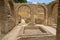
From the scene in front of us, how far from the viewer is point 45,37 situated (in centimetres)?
624

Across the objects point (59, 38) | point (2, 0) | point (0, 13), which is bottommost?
point (59, 38)

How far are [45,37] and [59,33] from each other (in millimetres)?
3355

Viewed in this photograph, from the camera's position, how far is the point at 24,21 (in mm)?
18406

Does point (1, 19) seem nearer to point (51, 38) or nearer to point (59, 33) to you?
point (51, 38)

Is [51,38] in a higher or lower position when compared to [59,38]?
lower

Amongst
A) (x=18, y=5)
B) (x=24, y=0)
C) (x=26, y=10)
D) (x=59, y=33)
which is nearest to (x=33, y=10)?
(x=18, y=5)

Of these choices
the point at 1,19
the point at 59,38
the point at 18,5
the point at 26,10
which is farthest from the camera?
the point at 26,10

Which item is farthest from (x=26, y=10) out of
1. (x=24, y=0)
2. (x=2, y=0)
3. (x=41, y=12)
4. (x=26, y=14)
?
(x=2, y=0)

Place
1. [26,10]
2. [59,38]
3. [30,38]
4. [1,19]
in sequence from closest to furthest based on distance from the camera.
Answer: [59,38], [30,38], [1,19], [26,10]

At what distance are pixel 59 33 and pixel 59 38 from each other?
0.11 m

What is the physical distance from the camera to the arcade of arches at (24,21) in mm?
6657

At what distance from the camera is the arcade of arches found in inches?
262

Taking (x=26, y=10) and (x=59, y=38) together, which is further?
(x=26, y=10)

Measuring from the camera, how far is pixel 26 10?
2123 centimetres
